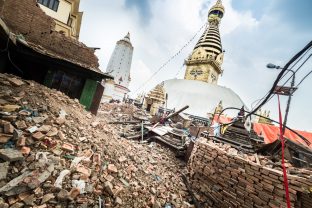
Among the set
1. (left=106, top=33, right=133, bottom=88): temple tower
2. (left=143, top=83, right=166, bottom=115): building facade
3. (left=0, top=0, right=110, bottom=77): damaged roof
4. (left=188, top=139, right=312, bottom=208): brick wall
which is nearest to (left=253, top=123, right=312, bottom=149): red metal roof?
(left=188, top=139, right=312, bottom=208): brick wall

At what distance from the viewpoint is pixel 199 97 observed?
1446 inches

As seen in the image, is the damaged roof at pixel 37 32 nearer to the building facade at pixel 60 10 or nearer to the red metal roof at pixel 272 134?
the building facade at pixel 60 10

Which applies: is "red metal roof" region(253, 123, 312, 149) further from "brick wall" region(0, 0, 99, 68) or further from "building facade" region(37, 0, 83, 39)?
"building facade" region(37, 0, 83, 39)

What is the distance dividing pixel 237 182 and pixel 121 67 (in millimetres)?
33313

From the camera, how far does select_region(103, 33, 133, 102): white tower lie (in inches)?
1372

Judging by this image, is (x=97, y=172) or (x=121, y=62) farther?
(x=121, y=62)

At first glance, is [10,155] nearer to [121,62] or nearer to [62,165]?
[62,165]

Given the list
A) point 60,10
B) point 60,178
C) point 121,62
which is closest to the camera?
point 60,178

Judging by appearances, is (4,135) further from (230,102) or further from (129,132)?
(230,102)

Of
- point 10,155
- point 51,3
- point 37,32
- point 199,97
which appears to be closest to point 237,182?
point 10,155

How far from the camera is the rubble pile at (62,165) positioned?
413 cm

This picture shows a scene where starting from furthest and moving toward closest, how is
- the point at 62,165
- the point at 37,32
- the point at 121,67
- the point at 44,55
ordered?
the point at 121,67, the point at 37,32, the point at 44,55, the point at 62,165

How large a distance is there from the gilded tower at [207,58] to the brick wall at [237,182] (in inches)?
1400

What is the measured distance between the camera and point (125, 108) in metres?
23.0
